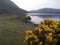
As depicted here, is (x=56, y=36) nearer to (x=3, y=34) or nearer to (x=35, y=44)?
(x=35, y=44)

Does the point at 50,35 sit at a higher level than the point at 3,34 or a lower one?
higher

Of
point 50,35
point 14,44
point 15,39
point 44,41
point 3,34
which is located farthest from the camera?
point 3,34

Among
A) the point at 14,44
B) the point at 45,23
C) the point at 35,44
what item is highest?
the point at 45,23

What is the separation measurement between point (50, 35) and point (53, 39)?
19 centimetres

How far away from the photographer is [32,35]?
557 cm

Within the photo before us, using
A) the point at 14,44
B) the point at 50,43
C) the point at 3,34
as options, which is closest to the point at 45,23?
the point at 50,43

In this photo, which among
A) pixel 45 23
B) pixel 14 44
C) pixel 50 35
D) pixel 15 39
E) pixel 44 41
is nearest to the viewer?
pixel 50 35

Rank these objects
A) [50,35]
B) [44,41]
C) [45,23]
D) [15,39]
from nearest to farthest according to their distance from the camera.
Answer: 1. [50,35]
2. [44,41]
3. [45,23]
4. [15,39]

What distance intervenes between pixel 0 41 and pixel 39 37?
3113 mm

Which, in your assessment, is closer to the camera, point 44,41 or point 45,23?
point 44,41

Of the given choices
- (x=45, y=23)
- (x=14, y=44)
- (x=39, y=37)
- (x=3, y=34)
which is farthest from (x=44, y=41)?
(x=3, y=34)

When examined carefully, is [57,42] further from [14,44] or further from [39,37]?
[14,44]

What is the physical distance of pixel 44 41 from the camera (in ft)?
18.5

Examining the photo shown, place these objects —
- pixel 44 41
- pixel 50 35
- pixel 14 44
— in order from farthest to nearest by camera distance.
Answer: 1. pixel 14 44
2. pixel 44 41
3. pixel 50 35
